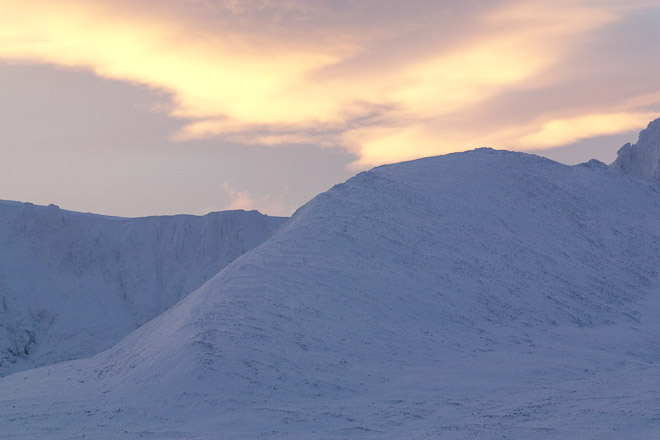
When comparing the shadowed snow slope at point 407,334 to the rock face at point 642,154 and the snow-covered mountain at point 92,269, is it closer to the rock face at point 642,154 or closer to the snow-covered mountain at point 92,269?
the rock face at point 642,154

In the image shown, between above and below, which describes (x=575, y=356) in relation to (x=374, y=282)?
below

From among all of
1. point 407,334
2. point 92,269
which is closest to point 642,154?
point 407,334

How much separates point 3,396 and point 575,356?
2206 cm

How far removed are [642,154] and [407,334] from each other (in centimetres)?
4591

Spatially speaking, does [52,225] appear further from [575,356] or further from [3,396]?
[575,356]

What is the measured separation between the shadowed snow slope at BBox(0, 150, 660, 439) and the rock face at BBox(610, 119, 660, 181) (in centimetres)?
1773

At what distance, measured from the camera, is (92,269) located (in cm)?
6203

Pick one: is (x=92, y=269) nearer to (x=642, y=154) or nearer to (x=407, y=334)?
(x=407, y=334)

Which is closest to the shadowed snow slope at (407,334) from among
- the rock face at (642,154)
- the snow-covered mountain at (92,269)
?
the rock face at (642,154)

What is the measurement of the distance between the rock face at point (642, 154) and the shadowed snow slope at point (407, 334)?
17731 mm

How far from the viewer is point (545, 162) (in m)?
50.0

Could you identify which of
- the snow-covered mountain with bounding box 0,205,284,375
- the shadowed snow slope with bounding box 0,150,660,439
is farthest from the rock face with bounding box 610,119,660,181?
the snow-covered mountain with bounding box 0,205,284,375

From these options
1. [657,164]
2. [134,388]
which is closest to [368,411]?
[134,388]

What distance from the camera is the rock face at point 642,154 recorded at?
201 feet
